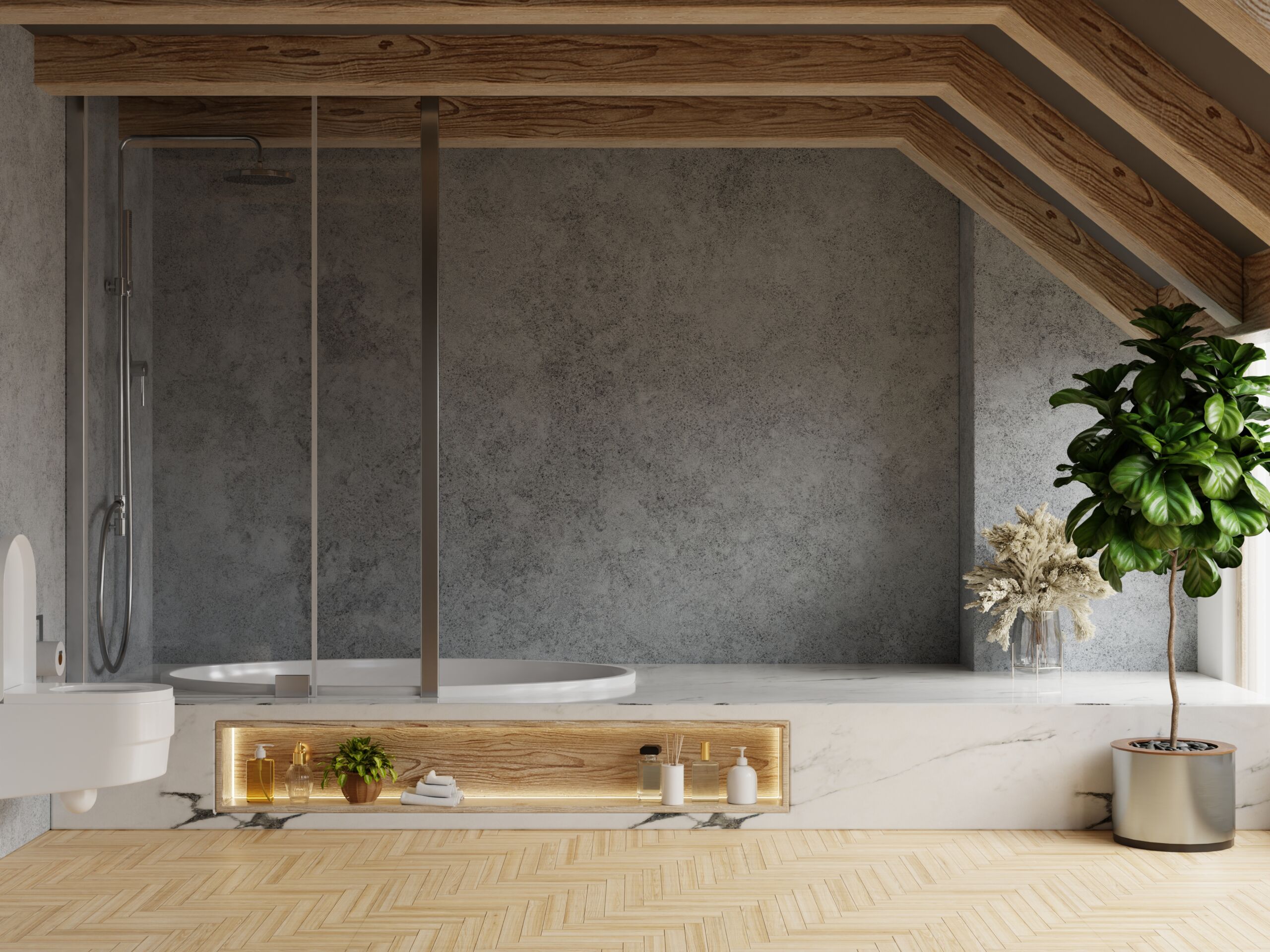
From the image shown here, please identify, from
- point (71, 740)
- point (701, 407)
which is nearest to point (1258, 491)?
point (701, 407)

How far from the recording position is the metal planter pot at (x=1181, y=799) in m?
3.89

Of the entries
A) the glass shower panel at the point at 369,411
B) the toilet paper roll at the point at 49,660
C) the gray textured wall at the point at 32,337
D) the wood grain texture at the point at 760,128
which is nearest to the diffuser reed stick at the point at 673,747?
the glass shower panel at the point at 369,411

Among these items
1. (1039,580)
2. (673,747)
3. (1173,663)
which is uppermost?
(1039,580)

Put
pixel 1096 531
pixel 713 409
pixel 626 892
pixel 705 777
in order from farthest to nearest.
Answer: pixel 713 409, pixel 705 777, pixel 1096 531, pixel 626 892

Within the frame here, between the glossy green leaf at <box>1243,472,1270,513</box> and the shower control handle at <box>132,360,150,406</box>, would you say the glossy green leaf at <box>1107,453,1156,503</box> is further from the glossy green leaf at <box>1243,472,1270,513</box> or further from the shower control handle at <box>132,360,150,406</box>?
the shower control handle at <box>132,360,150,406</box>

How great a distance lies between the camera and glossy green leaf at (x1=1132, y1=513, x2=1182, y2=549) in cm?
371

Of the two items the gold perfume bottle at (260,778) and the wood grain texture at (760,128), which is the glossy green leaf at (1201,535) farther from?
the gold perfume bottle at (260,778)

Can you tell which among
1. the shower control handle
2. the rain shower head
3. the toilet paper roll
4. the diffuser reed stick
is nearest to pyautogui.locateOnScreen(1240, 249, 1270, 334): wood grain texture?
the diffuser reed stick

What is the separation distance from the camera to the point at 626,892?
3.49 meters

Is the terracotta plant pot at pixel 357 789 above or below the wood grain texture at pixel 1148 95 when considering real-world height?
below

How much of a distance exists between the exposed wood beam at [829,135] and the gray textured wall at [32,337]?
1341mm

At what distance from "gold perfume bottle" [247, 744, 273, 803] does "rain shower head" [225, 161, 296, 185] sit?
1.85 metres

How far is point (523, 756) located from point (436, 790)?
0.31 meters

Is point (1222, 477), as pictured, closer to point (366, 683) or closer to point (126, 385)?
point (366, 683)
